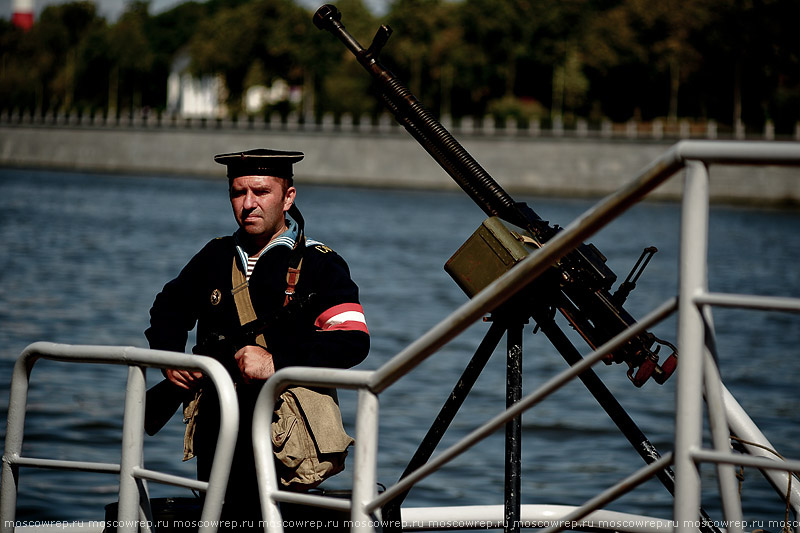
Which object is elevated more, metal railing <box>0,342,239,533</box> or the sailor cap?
the sailor cap

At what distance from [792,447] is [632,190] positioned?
1025cm

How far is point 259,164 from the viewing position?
11.1ft

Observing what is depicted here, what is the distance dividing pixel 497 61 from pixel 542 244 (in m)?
77.0

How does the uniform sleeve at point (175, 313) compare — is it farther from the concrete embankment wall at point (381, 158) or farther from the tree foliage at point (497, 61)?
the tree foliage at point (497, 61)

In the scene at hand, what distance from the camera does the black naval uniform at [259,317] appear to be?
10.3ft

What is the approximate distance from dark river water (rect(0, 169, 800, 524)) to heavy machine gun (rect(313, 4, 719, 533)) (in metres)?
5.04

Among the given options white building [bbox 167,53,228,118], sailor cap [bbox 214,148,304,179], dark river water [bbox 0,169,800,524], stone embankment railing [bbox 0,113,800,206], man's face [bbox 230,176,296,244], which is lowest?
dark river water [bbox 0,169,800,524]

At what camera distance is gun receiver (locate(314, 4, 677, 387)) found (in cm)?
331

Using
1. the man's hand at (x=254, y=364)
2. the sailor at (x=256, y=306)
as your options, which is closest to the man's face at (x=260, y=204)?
the sailor at (x=256, y=306)

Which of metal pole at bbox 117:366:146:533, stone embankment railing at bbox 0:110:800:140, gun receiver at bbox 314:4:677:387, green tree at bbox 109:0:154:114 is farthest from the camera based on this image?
green tree at bbox 109:0:154:114

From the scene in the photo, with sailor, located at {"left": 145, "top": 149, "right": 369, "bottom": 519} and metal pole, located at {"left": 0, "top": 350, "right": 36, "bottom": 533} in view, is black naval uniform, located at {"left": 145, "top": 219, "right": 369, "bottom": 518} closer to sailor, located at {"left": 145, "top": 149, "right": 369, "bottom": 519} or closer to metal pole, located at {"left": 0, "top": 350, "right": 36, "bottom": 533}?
sailor, located at {"left": 145, "top": 149, "right": 369, "bottom": 519}

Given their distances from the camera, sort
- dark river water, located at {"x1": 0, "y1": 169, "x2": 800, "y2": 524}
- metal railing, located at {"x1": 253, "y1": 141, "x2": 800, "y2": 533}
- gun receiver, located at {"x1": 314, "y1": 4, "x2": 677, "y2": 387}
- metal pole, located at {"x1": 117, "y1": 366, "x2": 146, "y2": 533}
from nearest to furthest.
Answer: metal railing, located at {"x1": 253, "y1": 141, "x2": 800, "y2": 533}, metal pole, located at {"x1": 117, "y1": 366, "x2": 146, "y2": 533}, gun receiver, located at {"x1": 314, "y1": 4, "x2": 677, "y2": 387}, dark river water, located at {"x1": 0, "y1": 169, "x2": 800, "y2": 524}

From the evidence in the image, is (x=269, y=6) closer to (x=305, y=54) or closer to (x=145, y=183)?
(x=305, y=54)

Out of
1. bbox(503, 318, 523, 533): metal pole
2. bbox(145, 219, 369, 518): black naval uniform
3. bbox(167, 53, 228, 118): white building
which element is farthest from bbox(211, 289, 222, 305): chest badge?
bbox(167, 53, 228, 118): white building
